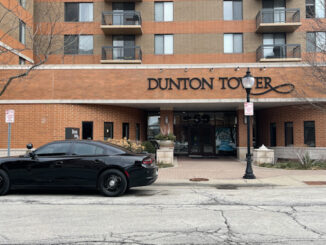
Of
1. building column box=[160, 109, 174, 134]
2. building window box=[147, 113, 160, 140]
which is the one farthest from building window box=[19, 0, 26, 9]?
building column box=[160, 109, 174, 134]

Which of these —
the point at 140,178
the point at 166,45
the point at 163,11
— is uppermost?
the point at 163,11

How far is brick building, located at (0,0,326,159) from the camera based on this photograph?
1722 cm

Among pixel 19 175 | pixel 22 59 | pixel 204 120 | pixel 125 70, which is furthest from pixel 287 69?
pixel 22 59

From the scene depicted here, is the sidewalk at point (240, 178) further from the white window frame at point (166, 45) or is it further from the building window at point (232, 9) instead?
the building window at point (232, 9)

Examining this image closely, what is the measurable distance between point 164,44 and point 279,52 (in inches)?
346

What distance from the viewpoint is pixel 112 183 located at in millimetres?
8555

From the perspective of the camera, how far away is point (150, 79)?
17594 millimetres

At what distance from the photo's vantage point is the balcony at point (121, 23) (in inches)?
928

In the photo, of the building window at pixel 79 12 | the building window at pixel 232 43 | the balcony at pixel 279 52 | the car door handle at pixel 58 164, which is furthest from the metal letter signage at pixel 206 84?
the building window at pixel 79 12

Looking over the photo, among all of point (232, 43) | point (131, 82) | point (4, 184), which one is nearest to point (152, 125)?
point (131, 82)

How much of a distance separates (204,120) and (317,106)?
8.25 meters

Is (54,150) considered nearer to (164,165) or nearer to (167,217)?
(167,217)

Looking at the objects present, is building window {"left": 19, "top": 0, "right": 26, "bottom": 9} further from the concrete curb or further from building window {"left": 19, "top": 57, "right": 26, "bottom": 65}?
the concrete curb

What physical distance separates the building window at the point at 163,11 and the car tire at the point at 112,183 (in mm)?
18859
